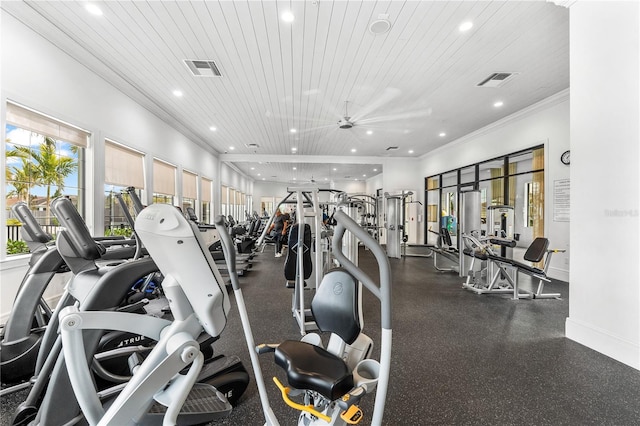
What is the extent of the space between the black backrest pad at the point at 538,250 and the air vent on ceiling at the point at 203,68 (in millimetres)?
5161

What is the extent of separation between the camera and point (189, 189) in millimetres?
7375

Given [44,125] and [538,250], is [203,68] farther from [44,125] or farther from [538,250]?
[538,250]

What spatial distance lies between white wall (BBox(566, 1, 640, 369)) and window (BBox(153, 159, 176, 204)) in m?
6.39

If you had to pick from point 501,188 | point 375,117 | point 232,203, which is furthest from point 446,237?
point 232,203

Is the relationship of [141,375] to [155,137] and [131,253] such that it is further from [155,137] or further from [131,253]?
[155,137]

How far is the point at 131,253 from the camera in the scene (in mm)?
2674

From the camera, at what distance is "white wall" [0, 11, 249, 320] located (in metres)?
2.74

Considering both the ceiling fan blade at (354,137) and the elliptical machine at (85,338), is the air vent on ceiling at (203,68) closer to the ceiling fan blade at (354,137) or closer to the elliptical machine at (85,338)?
the elliptical machine at (85,338)

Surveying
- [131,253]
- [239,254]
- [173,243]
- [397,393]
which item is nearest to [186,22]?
[131,253]

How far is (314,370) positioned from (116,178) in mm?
4837

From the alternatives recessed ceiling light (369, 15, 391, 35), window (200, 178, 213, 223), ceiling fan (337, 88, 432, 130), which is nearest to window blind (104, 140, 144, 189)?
window (200, 178, 213, 223)

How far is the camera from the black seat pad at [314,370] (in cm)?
107

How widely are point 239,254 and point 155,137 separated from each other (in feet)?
9.59

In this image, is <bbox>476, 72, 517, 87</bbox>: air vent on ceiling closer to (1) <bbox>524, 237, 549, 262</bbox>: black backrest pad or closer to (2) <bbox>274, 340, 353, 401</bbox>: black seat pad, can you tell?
(1) <bbox>524, 237, 549, 262</bbox>: black backrest pad
